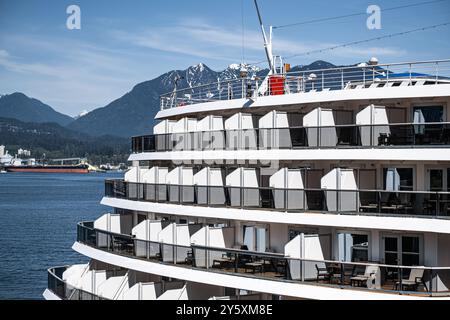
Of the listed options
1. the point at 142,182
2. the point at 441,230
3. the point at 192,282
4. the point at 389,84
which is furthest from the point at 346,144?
the point at 142,182

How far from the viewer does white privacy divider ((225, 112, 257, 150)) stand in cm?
2919

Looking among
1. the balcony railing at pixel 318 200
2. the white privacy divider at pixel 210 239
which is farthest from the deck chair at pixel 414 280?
the white privacy divider at pixel 210 239

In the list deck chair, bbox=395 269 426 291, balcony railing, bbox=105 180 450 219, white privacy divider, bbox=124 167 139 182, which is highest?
white privacy divider, bbox=124 167 139 182

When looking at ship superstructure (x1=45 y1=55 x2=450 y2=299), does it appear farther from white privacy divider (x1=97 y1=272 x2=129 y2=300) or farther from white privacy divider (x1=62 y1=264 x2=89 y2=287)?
white privacy divider (x1=62 y1=264 x2=89 y2=287)

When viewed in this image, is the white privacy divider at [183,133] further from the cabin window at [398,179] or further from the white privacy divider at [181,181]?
the cabin window at [398,179]

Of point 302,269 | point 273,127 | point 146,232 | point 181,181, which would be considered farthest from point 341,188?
point 146,232

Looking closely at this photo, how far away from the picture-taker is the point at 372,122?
1023 inches

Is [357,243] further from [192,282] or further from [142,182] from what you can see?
[142,182]

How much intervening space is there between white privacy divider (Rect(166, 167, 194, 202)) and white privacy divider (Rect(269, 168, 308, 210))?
397 centimetres

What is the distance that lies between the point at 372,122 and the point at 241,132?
5273mm

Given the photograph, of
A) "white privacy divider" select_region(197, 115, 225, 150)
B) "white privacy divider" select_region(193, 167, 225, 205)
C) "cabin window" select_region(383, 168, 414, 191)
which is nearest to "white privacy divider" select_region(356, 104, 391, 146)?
"cabin window" select_region(383, 168, 414, 191)

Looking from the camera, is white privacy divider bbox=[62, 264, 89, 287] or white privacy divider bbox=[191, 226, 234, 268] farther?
white privacy divider bbox=[62, 264, 89, 287]

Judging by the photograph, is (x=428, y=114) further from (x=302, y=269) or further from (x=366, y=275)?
(x=302, y=269)

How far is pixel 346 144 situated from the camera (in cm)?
2659
